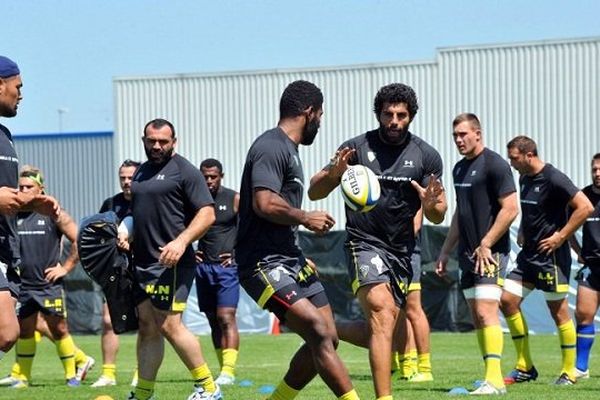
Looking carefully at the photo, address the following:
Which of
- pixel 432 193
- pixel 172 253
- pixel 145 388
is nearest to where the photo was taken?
pixel 432 193

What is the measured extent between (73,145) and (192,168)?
3268 centimetres

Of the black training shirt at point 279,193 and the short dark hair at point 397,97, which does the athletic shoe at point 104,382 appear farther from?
the short dark hair at point 397,97

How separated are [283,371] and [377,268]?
636 centimetres

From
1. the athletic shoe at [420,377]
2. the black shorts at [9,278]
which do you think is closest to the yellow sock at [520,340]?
the athletic shoe at [420,377]

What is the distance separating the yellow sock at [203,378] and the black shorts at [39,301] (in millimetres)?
3910

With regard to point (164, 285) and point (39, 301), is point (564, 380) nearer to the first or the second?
point (164, 285)

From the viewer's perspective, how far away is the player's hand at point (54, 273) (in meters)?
14.9

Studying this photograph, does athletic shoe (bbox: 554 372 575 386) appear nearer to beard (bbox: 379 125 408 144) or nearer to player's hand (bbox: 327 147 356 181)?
beard (bbox: 379 125 408 144)

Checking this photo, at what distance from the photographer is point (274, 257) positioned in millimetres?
9617

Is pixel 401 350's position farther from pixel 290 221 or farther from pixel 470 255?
pixel 290 221

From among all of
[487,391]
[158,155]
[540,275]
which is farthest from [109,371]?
[540,275]

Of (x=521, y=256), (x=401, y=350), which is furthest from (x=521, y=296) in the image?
(x=401, y=350)

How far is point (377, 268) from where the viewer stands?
33.8ft

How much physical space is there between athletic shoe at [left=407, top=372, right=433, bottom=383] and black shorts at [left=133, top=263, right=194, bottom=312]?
334 centimetres
